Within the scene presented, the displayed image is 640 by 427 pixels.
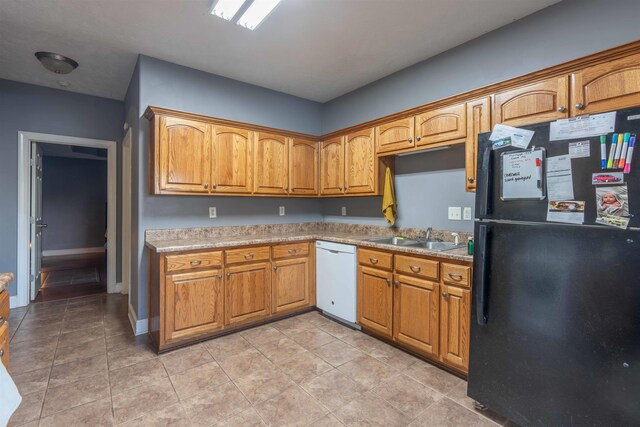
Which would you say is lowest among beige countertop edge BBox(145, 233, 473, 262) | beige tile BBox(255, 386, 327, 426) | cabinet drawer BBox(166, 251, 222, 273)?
beige tile BBox(255, 386, 327, 426)

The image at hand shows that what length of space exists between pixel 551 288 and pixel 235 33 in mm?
2930

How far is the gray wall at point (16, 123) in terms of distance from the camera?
3.68 metres

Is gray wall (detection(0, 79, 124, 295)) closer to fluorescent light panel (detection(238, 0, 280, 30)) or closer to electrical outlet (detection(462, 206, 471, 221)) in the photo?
fluorescent light panel (detection(238, 0, 280, 30))

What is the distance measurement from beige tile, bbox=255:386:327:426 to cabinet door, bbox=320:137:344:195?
2.30m

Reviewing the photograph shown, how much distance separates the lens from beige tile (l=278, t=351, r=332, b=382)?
7.55 ft

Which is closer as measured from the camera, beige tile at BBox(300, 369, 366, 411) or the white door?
beige tile at BBox(300, 369, 366, 411)

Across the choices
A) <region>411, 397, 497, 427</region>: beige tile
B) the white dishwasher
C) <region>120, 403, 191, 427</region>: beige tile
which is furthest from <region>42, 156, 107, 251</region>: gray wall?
<region>411, 397, 497, 427</region>: beige tile

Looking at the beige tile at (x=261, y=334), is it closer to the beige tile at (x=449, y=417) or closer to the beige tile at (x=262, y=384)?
the beige tile at (x=262, y=384)

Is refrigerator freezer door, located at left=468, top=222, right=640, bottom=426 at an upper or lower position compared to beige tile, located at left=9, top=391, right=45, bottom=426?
upper

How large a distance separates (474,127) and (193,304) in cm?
280

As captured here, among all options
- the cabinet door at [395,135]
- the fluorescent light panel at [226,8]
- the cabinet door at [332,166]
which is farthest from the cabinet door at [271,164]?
the fluorescent light panel at [226,8]

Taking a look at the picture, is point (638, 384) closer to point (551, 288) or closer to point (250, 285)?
point (551, 288)

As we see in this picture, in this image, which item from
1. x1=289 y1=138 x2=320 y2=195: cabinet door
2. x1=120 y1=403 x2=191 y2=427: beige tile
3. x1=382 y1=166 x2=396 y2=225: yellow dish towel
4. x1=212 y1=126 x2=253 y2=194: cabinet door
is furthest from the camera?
x1=289 y1=138 x2=320 y2=195: cabinet door

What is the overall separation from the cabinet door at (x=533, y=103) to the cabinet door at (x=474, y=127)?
0.21 feet
